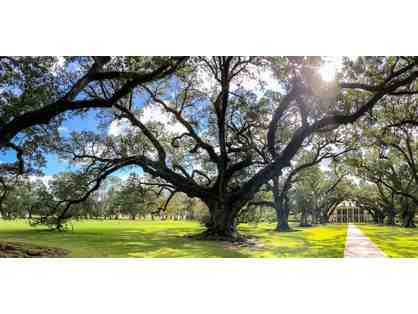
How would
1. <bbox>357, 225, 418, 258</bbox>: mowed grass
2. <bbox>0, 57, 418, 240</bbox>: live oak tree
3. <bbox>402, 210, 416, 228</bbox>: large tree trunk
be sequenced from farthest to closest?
<bbox>402, 210, 416, 228</bbox>: large tree trunk
<bbox>0, 57, 418, 240</bbox>: live oak tree
<bbox>357, 225, 418, 258</bbox>: mowed grass

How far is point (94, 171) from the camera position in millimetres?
5656

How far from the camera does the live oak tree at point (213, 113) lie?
198 inches

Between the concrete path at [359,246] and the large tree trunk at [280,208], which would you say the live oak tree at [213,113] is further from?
the concrete path at [359,246]

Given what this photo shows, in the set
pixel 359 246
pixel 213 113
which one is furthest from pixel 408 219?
pixel 213 113

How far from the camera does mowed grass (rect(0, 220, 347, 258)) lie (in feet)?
15.4

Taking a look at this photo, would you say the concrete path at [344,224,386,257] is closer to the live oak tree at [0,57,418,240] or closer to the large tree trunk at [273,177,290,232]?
the large tree trunk at [273,177,290,232]

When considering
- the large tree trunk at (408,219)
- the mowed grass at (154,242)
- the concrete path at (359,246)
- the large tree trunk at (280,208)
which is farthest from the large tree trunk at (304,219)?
the large tree trunk at (408,219)

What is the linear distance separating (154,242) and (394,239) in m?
3.85

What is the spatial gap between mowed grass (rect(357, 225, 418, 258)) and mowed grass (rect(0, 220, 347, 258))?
1.49 feet

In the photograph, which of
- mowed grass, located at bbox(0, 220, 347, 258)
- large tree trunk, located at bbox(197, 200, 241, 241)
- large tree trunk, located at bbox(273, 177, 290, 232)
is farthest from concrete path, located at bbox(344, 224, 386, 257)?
large tree trunk, located at bbox(197, 200, 241, 241)

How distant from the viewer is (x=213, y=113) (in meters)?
6.14

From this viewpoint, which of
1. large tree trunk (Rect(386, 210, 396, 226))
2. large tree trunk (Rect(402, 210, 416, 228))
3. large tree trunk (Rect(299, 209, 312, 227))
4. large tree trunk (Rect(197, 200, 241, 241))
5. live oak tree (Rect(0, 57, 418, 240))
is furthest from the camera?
large tree trunk (Rect(197, 200, 241, 241))
